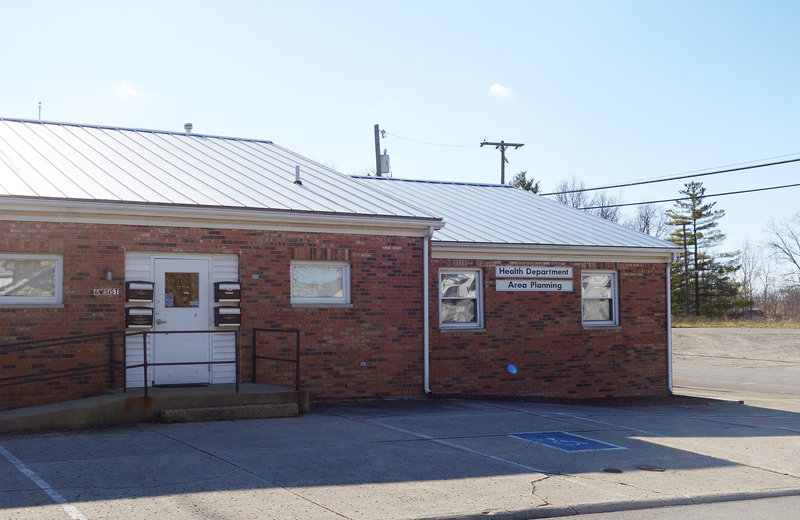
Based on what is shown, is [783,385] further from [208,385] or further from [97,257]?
[97,257]

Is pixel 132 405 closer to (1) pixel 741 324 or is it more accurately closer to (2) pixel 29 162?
(2) pixel 29 162

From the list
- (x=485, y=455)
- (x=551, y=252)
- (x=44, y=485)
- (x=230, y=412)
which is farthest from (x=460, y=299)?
(x=44, y=485)

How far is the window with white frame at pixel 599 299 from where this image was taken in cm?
1825

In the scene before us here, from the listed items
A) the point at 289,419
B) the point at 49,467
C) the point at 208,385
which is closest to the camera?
the point at 49,467

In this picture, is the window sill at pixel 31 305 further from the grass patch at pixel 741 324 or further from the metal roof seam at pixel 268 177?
the grass patch at pixel 741 324

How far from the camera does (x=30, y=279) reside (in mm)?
12164

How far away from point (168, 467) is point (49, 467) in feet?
3.84

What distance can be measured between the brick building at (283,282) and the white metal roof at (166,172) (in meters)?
0.07

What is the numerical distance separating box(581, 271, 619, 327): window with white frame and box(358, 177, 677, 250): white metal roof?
812mm

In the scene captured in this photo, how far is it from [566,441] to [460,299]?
20.1ft

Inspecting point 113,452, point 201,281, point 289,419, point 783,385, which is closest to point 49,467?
point 113,452

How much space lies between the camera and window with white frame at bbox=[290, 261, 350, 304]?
14.1 m

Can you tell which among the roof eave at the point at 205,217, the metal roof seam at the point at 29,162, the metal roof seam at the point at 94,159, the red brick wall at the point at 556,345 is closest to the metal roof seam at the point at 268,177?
the roof eave at the point at 205,217

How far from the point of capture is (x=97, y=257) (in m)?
12.4
